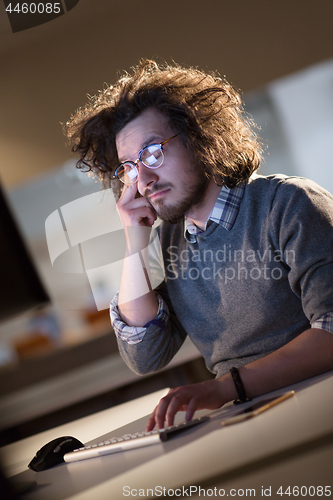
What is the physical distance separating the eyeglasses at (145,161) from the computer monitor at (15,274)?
542mm

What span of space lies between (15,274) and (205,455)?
43.6 inches

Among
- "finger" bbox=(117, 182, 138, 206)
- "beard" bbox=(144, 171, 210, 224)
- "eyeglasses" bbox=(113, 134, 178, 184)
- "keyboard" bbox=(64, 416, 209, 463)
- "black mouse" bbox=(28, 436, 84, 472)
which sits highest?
"eyeglasses" bbox=(113, 134, 178, 184)

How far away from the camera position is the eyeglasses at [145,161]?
95 centimetres

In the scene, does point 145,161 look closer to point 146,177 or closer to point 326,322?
point 146,177

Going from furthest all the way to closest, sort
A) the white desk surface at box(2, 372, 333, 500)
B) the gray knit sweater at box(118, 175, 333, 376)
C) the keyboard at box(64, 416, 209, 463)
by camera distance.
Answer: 1. the gray knit sweater at box(118, 175, 333, 376)
2. the keyboard at box(64, 416, 209, 463)
3. the white desk surface at box(2, 372, 333, 500)

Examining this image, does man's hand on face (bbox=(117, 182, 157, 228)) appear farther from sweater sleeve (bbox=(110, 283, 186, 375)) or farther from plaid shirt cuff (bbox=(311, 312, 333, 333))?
plaid shirt cuff (bbox=(311, 312, 333, 333))

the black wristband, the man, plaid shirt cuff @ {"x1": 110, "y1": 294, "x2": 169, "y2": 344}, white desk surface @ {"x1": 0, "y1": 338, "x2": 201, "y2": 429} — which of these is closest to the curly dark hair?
the man

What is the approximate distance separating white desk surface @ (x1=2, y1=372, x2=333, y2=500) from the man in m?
0.16

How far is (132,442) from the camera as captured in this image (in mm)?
531

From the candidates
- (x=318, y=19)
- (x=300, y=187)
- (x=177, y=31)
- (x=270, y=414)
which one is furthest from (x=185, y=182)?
(x=318, y=19)

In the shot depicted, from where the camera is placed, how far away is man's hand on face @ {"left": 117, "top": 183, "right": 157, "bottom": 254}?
991mm

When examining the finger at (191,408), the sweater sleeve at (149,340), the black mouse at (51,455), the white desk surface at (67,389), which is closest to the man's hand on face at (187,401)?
the finger at (191,408)

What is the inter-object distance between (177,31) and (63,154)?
0.86 meters

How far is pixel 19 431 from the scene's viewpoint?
5.74 ft
